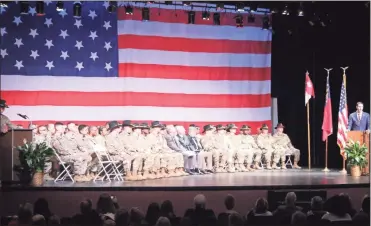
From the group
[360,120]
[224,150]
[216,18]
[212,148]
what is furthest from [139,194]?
[216,18]

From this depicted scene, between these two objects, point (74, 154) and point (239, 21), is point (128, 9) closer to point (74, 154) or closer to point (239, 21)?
point (239, 21)

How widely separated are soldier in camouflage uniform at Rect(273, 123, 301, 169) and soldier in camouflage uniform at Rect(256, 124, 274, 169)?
0.16 meters

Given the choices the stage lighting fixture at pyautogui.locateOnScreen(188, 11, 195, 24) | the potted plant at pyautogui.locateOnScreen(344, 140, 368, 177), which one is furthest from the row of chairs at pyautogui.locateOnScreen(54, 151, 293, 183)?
the stage lighting fixture at pyautogui.locateOnScreen(188, 11, 195, 24)

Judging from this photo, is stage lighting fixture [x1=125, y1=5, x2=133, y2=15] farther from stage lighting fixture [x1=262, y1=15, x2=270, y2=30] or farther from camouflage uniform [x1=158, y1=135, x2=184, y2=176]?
stage lighting fixture [x1=262, y1=15, x2=270, y2=30]

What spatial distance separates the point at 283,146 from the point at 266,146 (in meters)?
0.54

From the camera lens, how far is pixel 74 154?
10266 millimetres

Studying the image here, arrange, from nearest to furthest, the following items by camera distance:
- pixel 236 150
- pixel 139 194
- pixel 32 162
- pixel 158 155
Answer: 1. pixel 139 194
2. pixel 32 162
3. pixel 158 155
4. pixel 236 150

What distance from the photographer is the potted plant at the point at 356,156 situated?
37.0 ft

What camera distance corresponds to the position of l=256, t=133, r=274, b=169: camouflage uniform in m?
14.1

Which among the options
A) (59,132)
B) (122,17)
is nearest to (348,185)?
(59,132)

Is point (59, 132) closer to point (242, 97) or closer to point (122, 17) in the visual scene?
point (122, 17)

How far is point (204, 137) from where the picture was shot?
13.2 meters

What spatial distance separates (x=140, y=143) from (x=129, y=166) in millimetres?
587

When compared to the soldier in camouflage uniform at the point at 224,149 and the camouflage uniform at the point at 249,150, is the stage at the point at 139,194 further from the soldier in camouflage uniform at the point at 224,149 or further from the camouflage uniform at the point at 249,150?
the camouflage uniform at the point at 249,150
